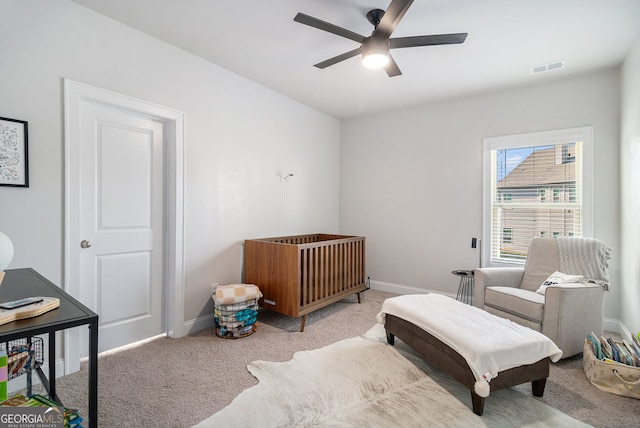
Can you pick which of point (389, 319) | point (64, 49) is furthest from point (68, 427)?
point (64, 49)

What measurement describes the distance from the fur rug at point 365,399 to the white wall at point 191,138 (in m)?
1.30

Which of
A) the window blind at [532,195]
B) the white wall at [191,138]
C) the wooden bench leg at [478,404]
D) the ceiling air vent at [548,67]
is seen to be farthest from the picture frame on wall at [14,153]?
the window blind at [532,195]

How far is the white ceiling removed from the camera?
215 cm

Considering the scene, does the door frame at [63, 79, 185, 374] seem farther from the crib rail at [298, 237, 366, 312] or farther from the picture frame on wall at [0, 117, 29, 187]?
the crib rail at [298, 237, 366, 312]

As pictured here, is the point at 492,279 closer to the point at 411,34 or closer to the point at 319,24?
the point at 411,34

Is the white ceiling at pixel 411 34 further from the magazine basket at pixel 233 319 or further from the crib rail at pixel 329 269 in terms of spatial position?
the magazine basket at pixel 233 319

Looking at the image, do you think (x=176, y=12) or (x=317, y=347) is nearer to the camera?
(x=176, y=12)

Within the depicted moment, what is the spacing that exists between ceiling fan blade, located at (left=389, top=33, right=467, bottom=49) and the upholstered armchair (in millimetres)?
1935

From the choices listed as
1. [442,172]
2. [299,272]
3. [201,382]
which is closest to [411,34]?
[442,172]

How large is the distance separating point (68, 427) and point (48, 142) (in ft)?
5.94

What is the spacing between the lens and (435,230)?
13.4 ft

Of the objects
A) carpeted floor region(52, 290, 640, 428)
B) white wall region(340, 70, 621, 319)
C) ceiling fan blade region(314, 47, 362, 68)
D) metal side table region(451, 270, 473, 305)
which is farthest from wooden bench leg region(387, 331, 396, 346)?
ceiling fan blade region(314, 47, 362, 68)

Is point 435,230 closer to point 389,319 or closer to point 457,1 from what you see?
point 389,319

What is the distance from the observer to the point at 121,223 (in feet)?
8.37
